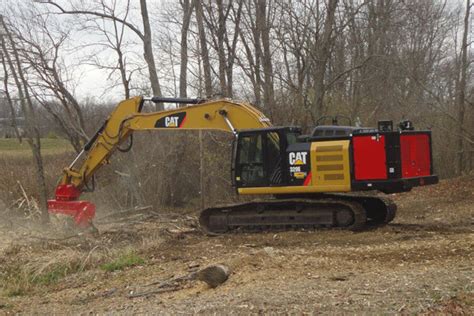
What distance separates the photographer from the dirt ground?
20.6 ft

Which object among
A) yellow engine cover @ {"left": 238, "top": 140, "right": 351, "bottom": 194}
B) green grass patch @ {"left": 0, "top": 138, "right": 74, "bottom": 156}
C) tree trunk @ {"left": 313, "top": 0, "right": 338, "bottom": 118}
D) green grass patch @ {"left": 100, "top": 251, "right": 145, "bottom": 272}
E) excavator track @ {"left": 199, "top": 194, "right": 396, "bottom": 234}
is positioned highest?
tree trunk @ {"left": 313, "top": 0, "right": 338, "bottom": 118}

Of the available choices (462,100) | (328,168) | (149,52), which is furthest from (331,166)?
(149,52)

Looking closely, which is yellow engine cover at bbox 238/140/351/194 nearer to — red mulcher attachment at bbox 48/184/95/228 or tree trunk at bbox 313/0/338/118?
red mulcher attachment at bbox 48/184/95/228

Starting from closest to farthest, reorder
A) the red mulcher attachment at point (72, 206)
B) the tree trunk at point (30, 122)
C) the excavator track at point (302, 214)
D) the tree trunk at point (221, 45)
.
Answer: the excavator track at point (302, 214)
the red mulcher attachment at point (72, 206)
the tree trunk at point (30, 122)
the tree trunk at point (221, 45)

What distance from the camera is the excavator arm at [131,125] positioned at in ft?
39.7

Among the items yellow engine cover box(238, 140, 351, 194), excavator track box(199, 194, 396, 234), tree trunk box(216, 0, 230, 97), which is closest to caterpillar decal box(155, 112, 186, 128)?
excavator track box(199, 194, 396, 234)

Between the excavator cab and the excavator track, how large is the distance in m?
0.49

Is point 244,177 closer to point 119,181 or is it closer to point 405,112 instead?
point 119,181

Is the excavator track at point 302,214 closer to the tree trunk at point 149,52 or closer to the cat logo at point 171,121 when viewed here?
the cat logo at point 171,121

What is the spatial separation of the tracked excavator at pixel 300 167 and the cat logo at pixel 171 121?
0.02m

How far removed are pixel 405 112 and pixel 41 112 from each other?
13.4 meters

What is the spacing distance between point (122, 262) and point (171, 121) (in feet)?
12.8

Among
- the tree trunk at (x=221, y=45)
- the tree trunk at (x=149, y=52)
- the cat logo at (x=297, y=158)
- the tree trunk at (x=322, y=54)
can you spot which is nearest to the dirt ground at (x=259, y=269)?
the cat logo at (x=297, y=158)

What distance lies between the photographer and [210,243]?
435 inches
